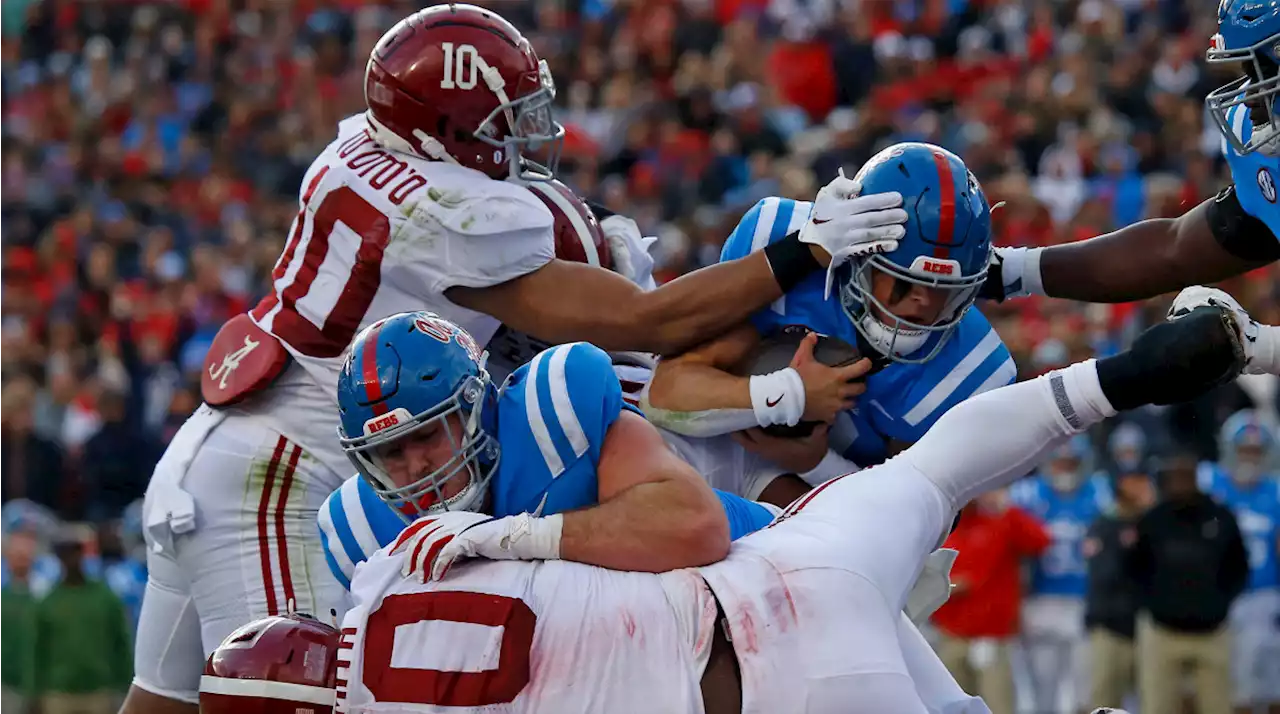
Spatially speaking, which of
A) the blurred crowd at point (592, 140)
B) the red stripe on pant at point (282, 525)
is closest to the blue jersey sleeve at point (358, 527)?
the red stripe on pant at point (282, 525)

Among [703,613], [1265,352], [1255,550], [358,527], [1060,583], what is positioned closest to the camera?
[703,613]

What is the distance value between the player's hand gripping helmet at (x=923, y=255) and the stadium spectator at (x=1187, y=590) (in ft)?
14.7

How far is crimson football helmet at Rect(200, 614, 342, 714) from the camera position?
129 inches

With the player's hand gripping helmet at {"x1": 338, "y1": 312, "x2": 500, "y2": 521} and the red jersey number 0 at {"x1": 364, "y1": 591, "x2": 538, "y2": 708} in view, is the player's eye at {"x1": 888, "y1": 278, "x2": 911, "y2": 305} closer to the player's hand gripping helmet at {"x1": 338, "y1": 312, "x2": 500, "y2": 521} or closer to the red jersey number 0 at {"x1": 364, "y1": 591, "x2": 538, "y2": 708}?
the player's hand gripping helmet at {"x1": 338, "y1": 312, "x2": 500, "y2": 521}

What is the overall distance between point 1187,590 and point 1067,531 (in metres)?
0.86

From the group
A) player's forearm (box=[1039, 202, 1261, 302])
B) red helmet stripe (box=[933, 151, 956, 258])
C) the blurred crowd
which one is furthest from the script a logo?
the blurred crowd

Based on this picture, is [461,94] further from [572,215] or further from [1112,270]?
[1112,270]

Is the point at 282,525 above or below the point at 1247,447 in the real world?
above

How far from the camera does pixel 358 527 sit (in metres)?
3.66

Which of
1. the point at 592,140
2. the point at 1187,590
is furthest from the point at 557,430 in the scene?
the point at 592,140

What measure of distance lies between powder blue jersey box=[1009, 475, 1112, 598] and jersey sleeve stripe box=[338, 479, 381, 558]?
5.60 metres

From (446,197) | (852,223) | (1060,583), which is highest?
(446,197)

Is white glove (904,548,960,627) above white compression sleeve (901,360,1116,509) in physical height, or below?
below

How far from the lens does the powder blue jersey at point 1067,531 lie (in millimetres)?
8781
